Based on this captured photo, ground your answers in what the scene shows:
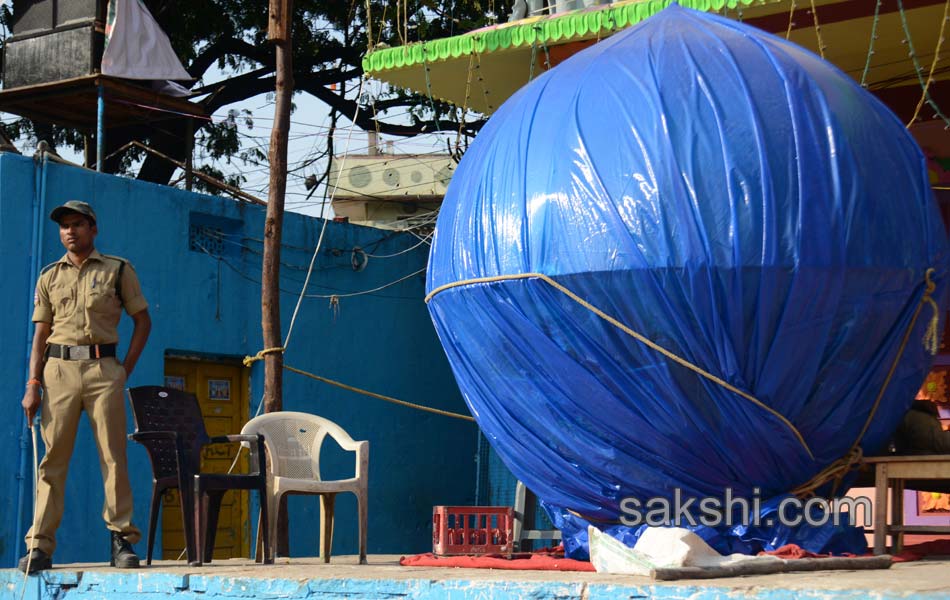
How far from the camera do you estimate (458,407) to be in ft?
50.7

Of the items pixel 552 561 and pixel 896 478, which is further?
pixel 896 478

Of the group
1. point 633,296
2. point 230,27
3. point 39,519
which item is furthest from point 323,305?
point 633,296

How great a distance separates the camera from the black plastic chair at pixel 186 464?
23.1ft

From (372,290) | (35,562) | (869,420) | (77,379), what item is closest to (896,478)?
(869,420)

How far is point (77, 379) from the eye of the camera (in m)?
6.90

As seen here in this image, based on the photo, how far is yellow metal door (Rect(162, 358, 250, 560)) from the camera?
41.8 feet

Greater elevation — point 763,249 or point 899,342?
point 763,249

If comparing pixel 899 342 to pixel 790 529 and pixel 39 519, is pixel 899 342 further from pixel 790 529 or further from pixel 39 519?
pixel 39 519

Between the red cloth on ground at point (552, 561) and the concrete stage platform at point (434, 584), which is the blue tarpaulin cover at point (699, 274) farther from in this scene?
the concrete stage platform at point (434, 584)

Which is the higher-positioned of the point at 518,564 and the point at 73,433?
the point at 73,433

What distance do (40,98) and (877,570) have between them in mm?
10964

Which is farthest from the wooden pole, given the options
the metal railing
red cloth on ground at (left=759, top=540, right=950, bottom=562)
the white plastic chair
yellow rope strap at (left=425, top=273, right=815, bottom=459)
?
red cloth on ground at (left=759, top=540, right=950, bottom=562)

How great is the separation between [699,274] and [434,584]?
1.84m

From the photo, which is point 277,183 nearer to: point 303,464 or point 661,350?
point 303,464
